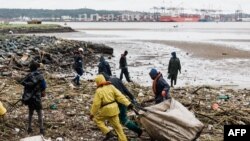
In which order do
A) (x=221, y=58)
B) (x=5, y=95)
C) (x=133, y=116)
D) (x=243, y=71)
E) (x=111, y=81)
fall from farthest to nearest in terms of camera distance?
(x=221, y=58) → (x=243, y=71) → (x=5, y=95) → (x=133, y=116) → (x=111, y=81)

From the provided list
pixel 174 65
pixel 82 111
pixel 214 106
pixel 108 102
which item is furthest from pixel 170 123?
pixel 174 65

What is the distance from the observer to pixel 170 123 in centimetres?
911

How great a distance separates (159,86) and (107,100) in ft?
6.02

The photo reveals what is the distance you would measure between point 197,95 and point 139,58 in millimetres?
19881

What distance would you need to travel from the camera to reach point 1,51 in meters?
27.5

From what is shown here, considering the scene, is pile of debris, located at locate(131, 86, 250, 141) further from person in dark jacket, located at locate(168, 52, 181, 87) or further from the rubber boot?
the rubber boot

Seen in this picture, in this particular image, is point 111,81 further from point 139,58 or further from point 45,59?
point 139,58

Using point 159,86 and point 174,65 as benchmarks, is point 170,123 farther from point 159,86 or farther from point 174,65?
point 174,65

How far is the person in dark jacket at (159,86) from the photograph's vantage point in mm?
10422

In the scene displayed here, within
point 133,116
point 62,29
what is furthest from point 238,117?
point 62,29

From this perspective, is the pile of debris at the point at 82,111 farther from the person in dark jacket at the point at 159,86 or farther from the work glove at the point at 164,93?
the work glove at the point at 164,93

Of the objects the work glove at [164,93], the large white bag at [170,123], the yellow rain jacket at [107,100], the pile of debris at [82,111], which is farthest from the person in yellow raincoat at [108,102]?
the work glove at [164,93]

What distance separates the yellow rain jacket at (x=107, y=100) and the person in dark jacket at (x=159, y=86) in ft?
4.77

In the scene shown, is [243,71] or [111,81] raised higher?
[111,81]
